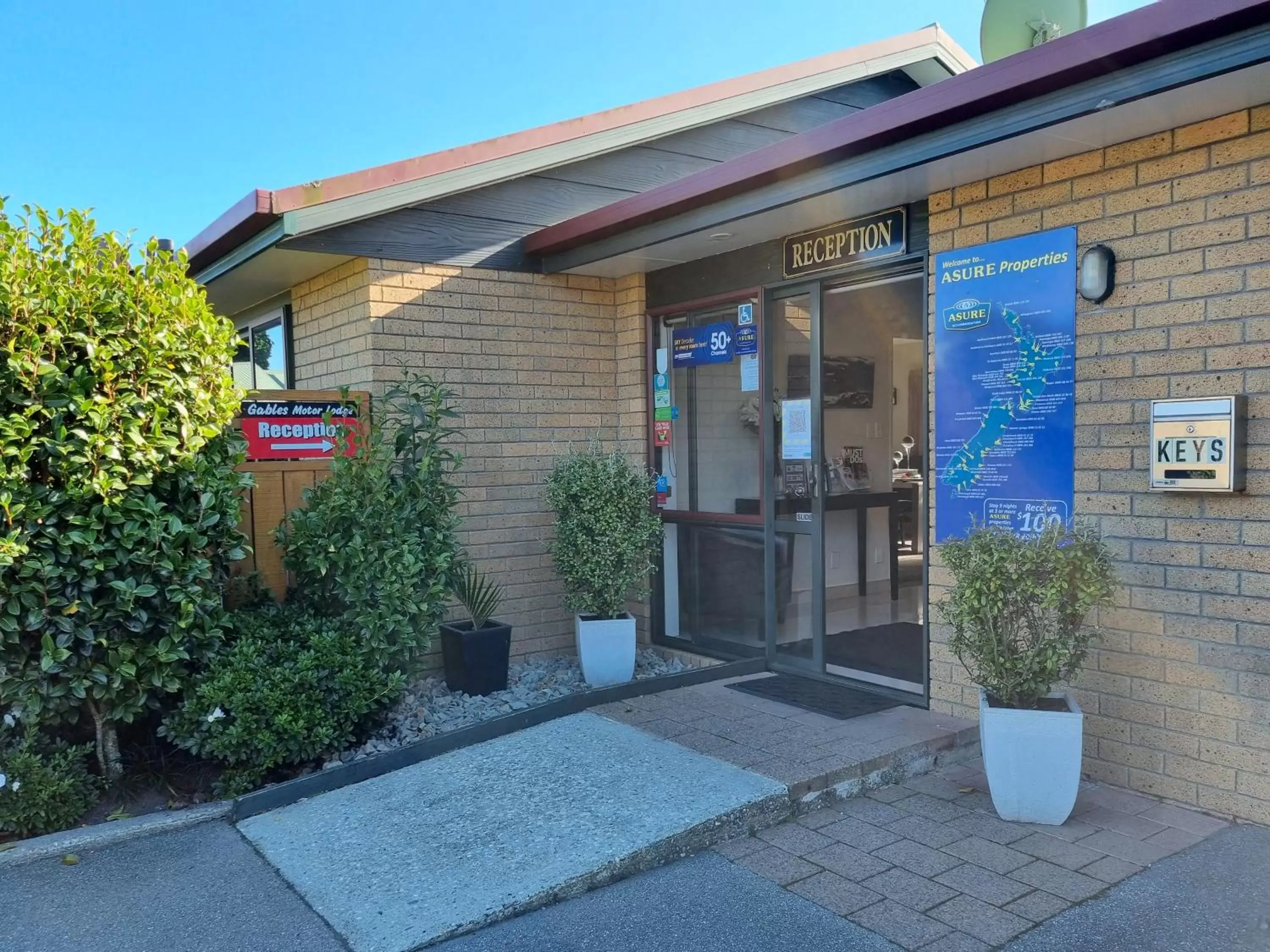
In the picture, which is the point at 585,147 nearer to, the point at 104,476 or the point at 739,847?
the point at 104,476

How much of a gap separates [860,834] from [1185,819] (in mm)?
1371

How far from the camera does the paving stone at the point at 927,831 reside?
381cm

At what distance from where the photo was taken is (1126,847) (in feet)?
12.1

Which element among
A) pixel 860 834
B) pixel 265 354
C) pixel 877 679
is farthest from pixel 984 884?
pixel 265 354

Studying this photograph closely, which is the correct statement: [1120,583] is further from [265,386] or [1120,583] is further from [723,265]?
[265,386]

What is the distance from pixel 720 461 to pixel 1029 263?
2588mm

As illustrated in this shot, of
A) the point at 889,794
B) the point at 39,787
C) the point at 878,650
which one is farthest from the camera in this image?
the point at 878,650

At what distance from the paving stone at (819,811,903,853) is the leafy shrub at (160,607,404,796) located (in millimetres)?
2312

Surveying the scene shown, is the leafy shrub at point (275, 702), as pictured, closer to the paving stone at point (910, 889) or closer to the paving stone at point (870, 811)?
the paving stone at point (870, 811)

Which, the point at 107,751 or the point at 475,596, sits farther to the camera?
the point at 475,596

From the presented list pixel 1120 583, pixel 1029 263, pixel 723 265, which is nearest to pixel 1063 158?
pixel 1029 263

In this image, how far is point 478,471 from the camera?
6469mm

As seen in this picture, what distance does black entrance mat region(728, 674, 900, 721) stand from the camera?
518 cm

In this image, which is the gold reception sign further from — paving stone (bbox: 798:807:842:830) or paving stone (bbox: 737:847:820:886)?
paving stone (bbox: 737:847:820:886)
